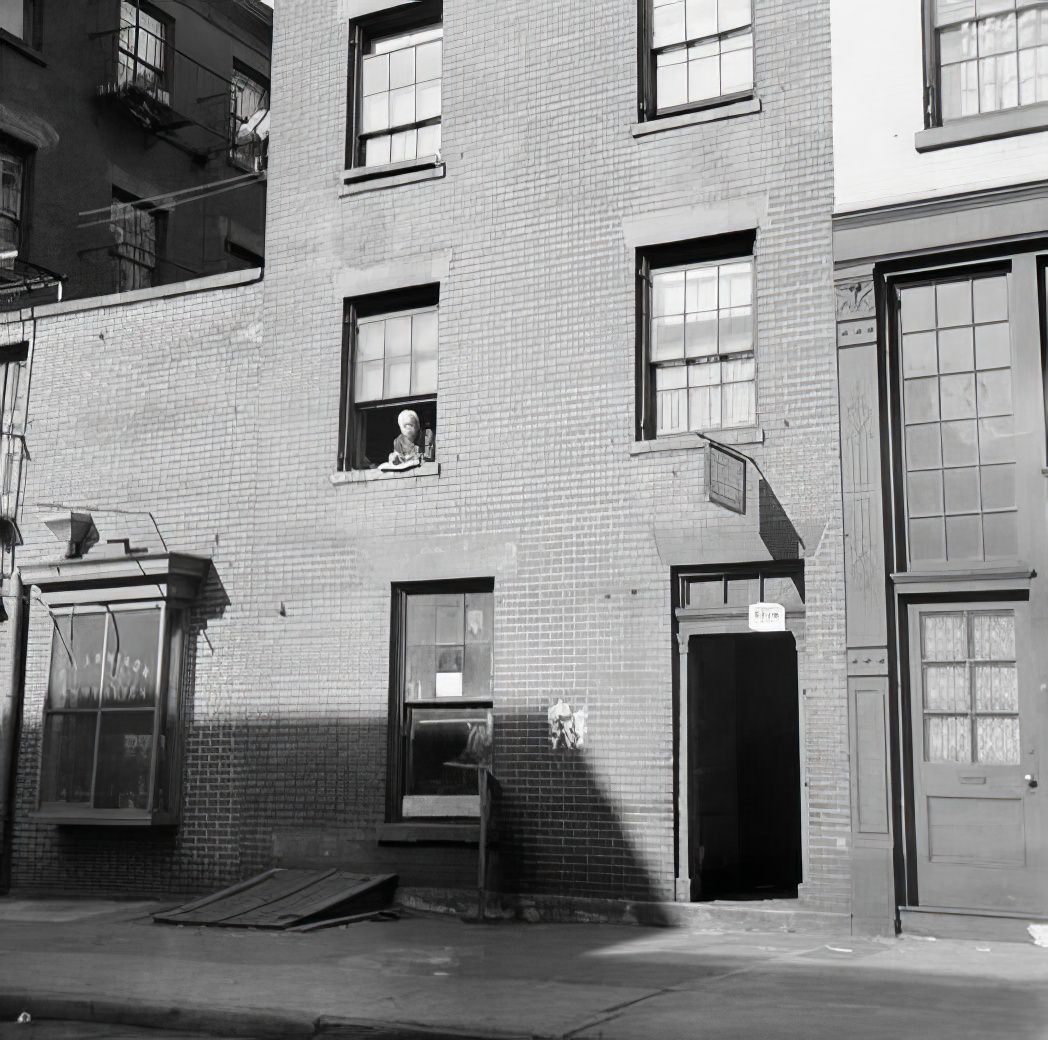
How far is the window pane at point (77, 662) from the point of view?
52.5ft

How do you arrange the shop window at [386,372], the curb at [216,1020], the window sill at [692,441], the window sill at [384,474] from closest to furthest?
the curb at [216,1020] → the window sill at [692,441] → the window sill at [384,474] → the shop window at [386,372]

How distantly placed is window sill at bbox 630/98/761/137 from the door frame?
4.66 metres

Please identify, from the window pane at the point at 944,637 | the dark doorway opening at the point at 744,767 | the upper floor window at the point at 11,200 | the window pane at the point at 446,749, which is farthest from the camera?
the upper floor window at the point at 11,200

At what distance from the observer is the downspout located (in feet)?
53.4

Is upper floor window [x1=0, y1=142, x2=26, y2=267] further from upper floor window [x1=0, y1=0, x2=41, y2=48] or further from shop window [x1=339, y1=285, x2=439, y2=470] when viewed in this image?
shop window [x1=339, y1=285, x2=439, y2=470]

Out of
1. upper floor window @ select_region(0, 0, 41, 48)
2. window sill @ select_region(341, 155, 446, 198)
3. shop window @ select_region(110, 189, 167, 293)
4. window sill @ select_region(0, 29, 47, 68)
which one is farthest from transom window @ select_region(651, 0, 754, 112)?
upper floor window @ select_region(0, 0, 41, 48)

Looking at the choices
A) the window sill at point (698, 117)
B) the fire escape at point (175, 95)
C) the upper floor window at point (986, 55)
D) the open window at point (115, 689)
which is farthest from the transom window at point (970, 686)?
the fire escape at point (175, 95)

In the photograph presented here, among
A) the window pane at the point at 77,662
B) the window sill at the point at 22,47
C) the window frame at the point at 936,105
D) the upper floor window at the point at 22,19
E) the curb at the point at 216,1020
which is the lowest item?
the curb at the point at 216,1020

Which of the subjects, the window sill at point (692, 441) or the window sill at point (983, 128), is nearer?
the window sill at point (983, 128)

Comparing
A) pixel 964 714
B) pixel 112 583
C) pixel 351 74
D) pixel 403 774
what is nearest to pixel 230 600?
pixel 112 583

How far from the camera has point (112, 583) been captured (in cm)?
1588

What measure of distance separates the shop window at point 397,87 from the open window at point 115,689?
4.94 m

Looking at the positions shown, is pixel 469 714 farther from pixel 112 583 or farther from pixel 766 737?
pixel 112 583

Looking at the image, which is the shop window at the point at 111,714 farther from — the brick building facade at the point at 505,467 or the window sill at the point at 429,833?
the window sill at the point at 429,833
